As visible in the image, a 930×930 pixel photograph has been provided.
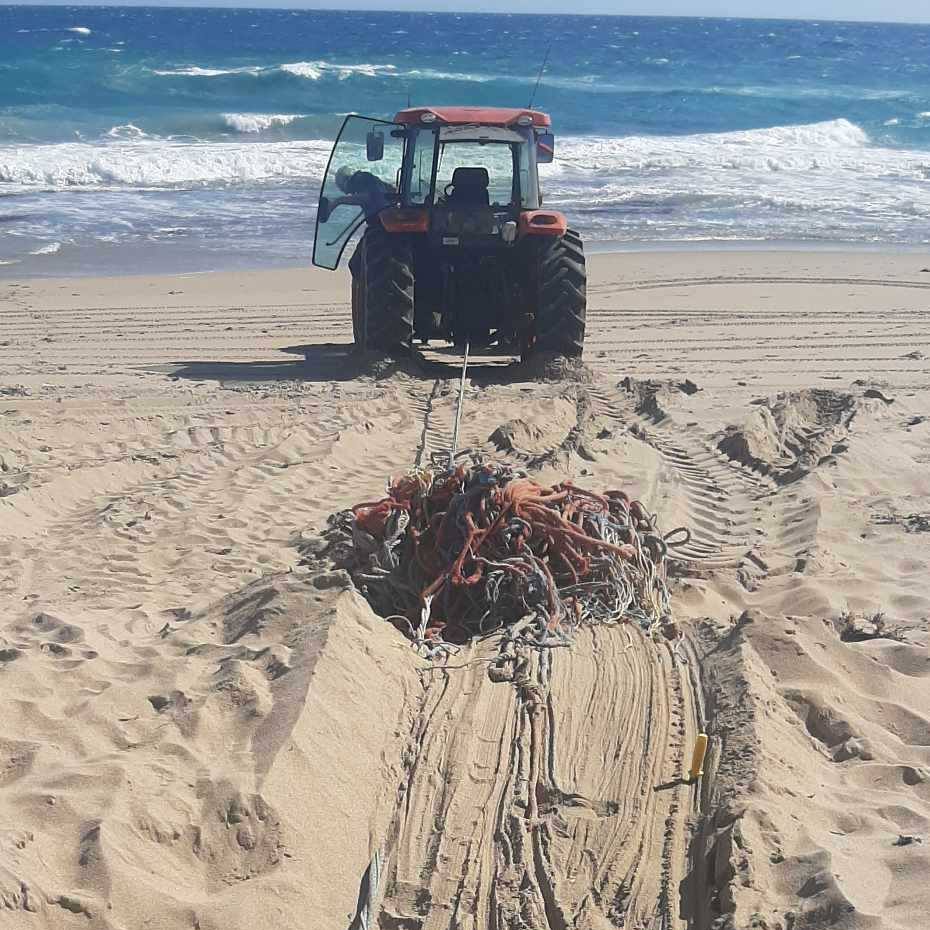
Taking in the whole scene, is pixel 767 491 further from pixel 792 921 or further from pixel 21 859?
pixel 21 859

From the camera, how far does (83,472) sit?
6.74m

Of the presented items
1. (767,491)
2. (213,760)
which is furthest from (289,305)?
(213,760)

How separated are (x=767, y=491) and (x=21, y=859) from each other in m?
4.70

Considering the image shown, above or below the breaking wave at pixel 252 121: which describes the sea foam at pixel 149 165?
below

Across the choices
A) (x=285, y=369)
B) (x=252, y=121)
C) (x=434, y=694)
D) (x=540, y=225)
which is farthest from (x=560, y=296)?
(x=252, y=121)

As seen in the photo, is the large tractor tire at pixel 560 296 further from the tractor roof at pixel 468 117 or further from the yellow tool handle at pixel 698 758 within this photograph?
the yellow tool handle at pixel 698 758

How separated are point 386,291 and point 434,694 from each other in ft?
16.7

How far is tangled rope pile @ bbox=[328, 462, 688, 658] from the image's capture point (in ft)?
15.9

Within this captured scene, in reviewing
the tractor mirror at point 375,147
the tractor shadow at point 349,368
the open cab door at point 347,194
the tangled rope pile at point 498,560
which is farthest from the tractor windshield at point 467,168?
the tangled rope pile at point 498,560

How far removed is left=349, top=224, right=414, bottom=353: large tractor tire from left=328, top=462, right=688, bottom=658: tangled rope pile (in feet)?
12.4

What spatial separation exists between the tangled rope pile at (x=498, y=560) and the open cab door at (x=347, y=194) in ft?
14.6

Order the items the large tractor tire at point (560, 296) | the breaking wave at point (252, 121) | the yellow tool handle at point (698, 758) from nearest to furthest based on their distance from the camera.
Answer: the yellow tool handle at point (698, 758) < the large tractor tire at point (560, 296) < the breaking wave at point (252, 121)

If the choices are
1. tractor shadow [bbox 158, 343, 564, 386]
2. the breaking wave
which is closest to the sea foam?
the breaking wave

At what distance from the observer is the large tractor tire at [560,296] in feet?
29.7
